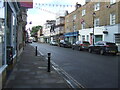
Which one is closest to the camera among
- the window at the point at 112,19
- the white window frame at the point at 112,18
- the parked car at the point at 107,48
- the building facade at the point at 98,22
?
the parked car at the point at 107,48

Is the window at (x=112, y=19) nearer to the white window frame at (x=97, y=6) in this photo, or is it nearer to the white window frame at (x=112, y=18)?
the white window frame at (x=112, y=18)

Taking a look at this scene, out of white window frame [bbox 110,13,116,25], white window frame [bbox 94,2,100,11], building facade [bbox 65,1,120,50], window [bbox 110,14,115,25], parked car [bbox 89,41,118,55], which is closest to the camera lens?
parked car [bbox 89,41,118,55]

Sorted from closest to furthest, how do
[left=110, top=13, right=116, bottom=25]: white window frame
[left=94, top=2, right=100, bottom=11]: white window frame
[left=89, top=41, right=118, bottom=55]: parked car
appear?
[left=89, top=41, right=118, bottom=55]: parked car, [left=110, top=13, right=116, bottom=25]: white window frame, [left=94, top=2, right=100, bottom=11]: white window frame

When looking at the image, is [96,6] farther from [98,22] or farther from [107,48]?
[107,48]

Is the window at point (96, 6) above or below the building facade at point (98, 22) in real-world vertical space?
above

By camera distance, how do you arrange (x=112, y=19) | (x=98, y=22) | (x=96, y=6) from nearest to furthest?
(x=112, y=19) → (x=98, y=22) → (x=96, y=6)

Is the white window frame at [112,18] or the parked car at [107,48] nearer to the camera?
the parked car at [107,48]

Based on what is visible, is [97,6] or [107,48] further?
[97,6]

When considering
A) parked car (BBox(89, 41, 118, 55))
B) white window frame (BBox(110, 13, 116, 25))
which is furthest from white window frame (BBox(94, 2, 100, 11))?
parked car (BBox(89, 41, 118, 55))

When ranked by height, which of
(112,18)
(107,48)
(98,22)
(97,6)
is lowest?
(107,48)

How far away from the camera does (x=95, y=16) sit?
112 feet

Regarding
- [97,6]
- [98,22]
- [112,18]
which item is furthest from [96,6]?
[112,18]

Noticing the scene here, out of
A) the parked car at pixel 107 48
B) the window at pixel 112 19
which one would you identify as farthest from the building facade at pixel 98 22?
the parked car at pixel 107 48

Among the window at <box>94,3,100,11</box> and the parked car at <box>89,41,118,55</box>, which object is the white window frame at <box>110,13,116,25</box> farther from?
the parked car at <box>89,41,118,55</box>
